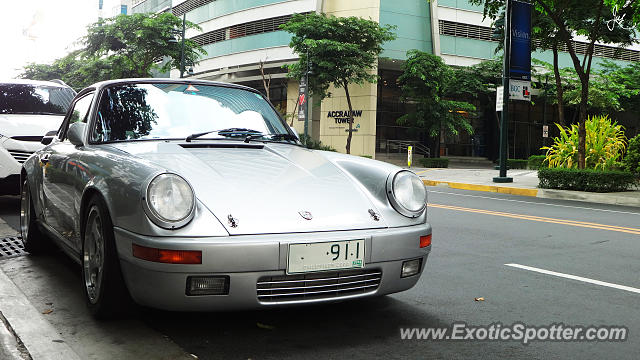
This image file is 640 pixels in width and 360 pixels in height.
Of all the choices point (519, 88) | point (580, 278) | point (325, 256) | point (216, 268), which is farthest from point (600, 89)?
point (216, 268)

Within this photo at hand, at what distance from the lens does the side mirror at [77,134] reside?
12.9ft

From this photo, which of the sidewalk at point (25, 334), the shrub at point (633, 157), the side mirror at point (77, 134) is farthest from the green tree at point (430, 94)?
the sidewalk at point (25, 334)

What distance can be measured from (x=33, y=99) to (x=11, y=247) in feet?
14.3

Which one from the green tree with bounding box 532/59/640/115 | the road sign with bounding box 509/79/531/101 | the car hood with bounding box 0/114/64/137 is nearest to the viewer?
the car hood with bounding box 0/114/64/137

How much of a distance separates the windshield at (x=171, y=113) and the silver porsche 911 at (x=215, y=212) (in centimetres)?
1

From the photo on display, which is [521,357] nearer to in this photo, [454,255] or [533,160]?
[454,255]

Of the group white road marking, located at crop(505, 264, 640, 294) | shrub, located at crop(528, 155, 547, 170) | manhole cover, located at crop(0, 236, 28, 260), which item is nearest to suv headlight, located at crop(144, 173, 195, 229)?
manhole cover, located at crop(0, 236, 28, 260)

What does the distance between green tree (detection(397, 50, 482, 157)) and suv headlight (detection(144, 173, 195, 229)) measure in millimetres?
32108

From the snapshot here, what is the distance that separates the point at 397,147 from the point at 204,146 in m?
36.6

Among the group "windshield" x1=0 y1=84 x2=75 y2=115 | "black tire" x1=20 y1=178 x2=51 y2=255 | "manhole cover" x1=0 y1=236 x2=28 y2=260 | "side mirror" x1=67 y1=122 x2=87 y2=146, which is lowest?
"manhole cover" x1=0 y1=236 x2=28 y2=260

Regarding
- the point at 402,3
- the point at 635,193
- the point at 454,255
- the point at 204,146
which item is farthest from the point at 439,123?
the point at 204,146

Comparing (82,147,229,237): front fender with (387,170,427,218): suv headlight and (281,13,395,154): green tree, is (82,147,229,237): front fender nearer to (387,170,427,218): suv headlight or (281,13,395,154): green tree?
(387,170,427,218): suv headlight

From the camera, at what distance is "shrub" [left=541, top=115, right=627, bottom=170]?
1603cm

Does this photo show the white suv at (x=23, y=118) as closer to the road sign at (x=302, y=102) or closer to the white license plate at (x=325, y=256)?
the white license plate at (x=325, y=256)
